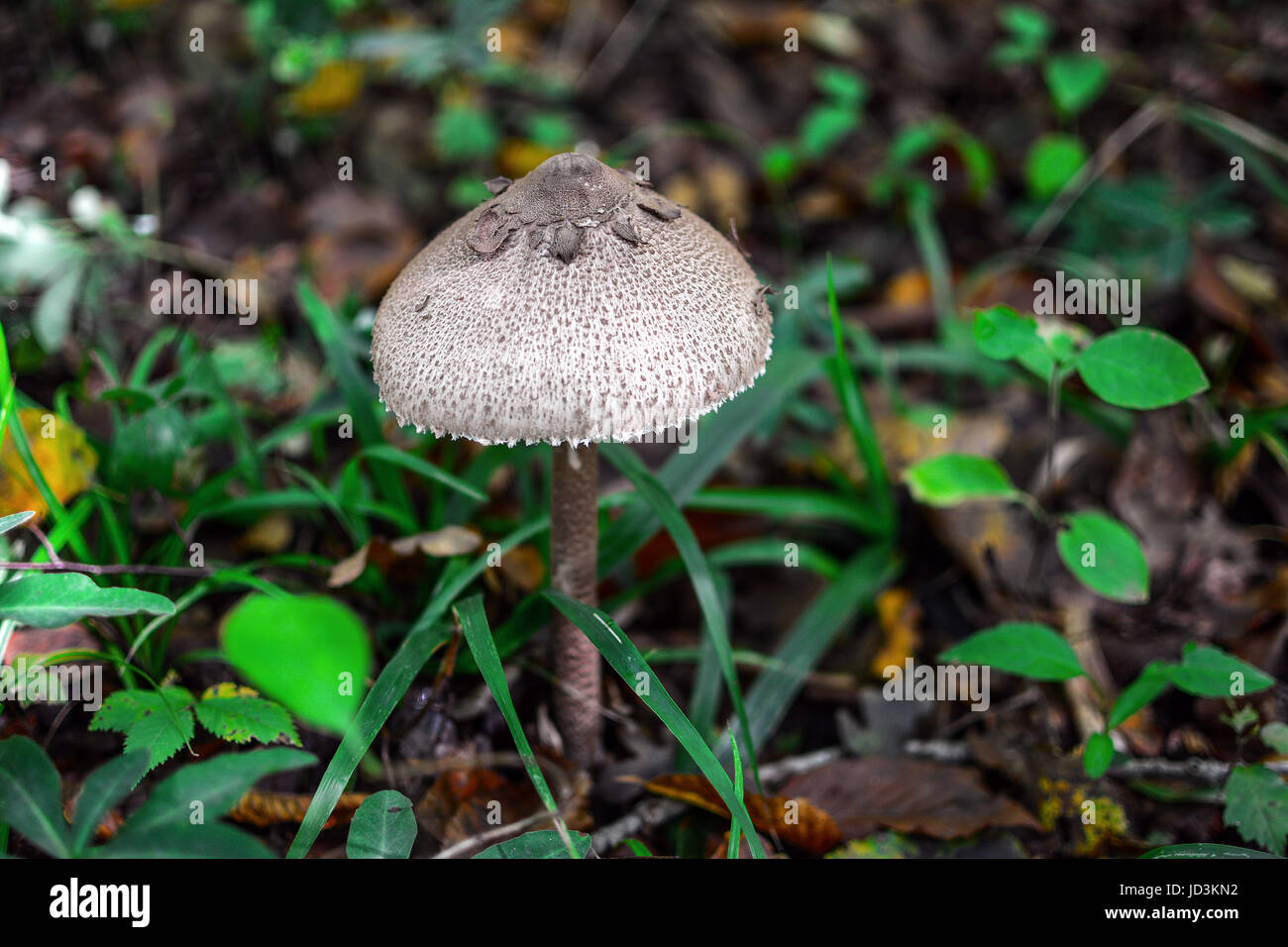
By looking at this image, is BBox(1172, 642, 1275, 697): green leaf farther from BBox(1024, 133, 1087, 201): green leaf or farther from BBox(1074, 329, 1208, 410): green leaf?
BBox(1024, 133, 1087, 201): green leaf

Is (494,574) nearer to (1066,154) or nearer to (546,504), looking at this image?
(546,504)

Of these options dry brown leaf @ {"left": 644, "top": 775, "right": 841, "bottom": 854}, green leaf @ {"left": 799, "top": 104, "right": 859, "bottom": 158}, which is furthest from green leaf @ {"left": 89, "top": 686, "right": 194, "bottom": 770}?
green leaf @ {"left": 799, "top": 104, "right": 859, "bottom": 158}

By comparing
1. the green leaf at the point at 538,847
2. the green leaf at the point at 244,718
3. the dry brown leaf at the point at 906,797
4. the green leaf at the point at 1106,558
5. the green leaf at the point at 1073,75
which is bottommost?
the dry brown leaf at the point at 906,797

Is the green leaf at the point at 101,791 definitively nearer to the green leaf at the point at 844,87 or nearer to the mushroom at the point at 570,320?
A: the mushroom at the point at 570,320

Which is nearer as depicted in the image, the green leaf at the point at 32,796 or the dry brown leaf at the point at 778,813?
the green leaf at the point at 32,796

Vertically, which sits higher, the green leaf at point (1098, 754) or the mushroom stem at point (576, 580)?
the mushroom stem at point (576, 580)

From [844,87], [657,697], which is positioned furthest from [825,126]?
[657,697]

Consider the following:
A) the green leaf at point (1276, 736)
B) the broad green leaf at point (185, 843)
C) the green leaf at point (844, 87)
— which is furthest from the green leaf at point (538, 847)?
the green leaf at point (844, 87)
